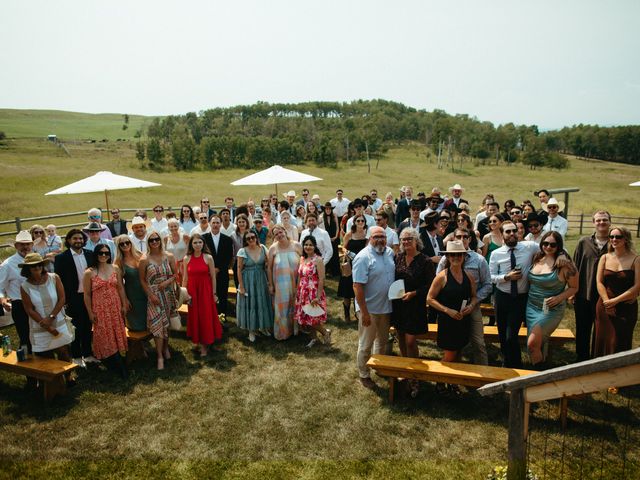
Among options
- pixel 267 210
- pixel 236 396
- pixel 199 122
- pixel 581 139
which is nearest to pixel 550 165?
pixel 581 139

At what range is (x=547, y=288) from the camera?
18.0 ft

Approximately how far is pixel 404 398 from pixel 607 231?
144 inches

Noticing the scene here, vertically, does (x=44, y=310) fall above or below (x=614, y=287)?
below

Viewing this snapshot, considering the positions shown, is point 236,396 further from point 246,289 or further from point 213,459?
point 246,289

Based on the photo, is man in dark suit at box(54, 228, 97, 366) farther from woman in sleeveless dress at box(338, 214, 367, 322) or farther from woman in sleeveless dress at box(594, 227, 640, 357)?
woman in sleeveless dress at box(594, 227, 640, 357)

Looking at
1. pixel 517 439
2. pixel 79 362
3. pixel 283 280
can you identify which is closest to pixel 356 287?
pixel 283 280

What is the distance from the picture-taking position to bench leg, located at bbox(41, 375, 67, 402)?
562 centimetres

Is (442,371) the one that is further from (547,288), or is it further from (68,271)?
(68,271)

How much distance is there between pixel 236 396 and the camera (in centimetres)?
580

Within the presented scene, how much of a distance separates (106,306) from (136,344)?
93 cm

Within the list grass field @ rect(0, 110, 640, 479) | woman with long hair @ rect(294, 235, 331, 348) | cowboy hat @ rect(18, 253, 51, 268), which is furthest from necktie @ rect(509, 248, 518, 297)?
cowboy hat @ rect(18, 253, 51, 268)

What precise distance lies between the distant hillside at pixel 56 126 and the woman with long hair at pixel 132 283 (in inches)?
4763

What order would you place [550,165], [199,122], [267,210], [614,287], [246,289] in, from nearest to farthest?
1. [614,287]
2. [246,289]
3. [267,210]
4. [550,165]
5. [199,122]

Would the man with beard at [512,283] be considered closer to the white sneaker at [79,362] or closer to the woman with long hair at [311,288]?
the woman with long hair at [311,288]
